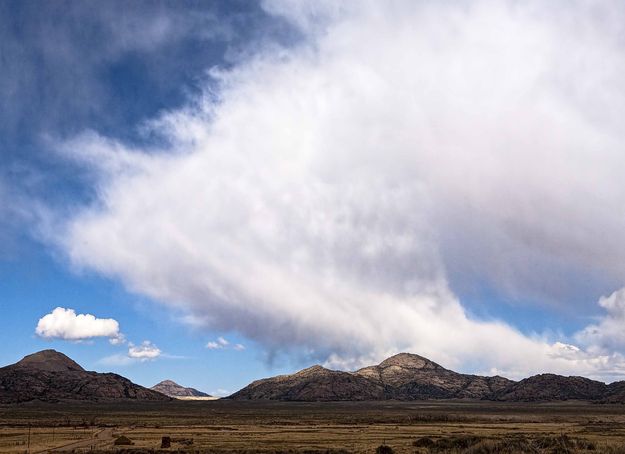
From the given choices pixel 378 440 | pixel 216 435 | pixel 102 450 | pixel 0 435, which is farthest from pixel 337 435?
pixel 0 435

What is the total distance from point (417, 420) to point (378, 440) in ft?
176

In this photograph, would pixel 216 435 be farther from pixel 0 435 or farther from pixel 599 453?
pixel 599 453

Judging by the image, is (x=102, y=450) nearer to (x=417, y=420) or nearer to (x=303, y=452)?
(x=303, y=452)

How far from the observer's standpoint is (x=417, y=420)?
407ft

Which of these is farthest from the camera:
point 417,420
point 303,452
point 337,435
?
point 417,420

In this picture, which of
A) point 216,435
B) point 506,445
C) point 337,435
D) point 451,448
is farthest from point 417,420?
point 506,445

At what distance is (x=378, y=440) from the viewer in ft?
243

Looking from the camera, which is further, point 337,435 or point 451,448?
point 337,435

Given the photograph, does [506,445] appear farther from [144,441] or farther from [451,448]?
[144,441]

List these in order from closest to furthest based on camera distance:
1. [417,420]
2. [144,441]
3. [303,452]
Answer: [303,452]
[144,441]
[417,420]

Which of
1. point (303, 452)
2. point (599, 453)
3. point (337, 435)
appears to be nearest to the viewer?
point (599, 453)

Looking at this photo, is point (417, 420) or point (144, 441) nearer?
point (144, 441)

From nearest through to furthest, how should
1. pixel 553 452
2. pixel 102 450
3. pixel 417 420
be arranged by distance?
pixel 553 452, pixel 102 450, pixel 417 420

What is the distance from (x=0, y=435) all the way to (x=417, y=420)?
78.1 meters
